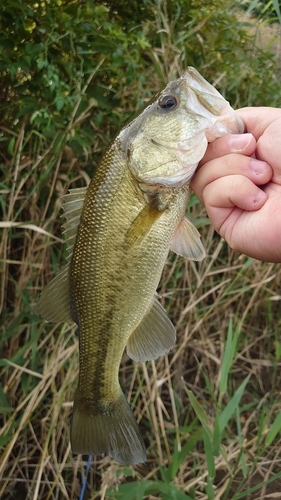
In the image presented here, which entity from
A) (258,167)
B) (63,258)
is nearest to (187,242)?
(258,167)

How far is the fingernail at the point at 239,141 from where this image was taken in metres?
1.29

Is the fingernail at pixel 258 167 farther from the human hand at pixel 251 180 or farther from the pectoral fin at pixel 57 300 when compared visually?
the pectoral fin at pixel 57 300

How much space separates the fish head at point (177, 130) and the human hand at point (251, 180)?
0.06 meters

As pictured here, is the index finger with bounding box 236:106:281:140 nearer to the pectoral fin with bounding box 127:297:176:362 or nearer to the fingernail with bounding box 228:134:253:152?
the fingernail with bounding box 228:134:253:152

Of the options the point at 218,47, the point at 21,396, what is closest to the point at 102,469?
the point at 21,396

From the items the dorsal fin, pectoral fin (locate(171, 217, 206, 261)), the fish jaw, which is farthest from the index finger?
the dorsal fin

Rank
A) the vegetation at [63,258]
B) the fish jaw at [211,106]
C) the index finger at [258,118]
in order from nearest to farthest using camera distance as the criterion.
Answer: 1. the fish jaw at [211,106]
2. the index finger at [258,118]
3. the vegetation at [63,258]

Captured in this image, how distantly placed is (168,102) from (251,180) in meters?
0.33

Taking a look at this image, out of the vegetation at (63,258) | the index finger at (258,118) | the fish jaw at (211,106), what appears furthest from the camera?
the vegetation at (63,258)

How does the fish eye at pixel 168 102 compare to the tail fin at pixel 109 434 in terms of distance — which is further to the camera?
the tail fin at pixel 109 434

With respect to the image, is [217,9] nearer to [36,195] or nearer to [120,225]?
[36,195]

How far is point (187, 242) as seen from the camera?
144cm

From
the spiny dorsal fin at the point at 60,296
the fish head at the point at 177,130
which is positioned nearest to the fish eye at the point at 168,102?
the fish head at the point at 177,130

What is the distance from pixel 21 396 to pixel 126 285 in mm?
1226
